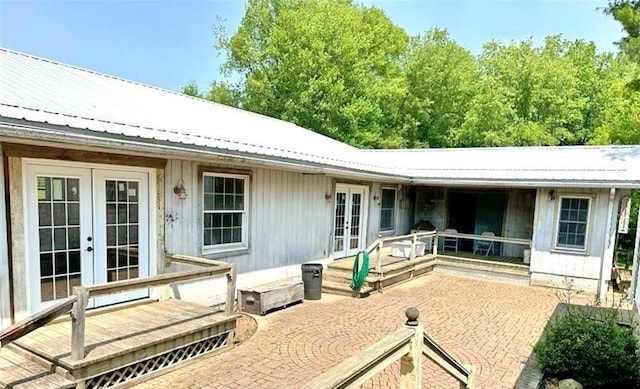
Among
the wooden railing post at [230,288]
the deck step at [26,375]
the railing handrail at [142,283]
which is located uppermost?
the railing handrail at [142,283]

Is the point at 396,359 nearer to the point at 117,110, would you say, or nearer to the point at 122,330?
the point at 122,330

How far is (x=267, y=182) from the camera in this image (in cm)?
790

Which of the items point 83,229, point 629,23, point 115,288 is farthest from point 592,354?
point 629,23

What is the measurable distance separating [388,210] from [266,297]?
6.64 meters

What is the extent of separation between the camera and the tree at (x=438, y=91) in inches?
966

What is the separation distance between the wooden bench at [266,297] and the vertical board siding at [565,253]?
662cm

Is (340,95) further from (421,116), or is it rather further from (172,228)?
(172,228)

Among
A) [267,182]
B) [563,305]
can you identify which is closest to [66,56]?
[267,182]

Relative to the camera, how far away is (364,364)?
2053mm

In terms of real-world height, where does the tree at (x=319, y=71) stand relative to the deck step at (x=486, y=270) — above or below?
above

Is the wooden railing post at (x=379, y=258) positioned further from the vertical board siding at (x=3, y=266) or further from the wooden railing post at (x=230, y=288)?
the vertical board siding at (x=3, y=266)

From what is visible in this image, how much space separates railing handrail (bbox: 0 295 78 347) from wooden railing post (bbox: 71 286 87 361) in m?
0.05

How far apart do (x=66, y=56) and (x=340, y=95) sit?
13.9 m

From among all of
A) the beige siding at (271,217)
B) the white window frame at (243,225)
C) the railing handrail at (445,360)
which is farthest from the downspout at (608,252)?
the white window frame at (243,225)
